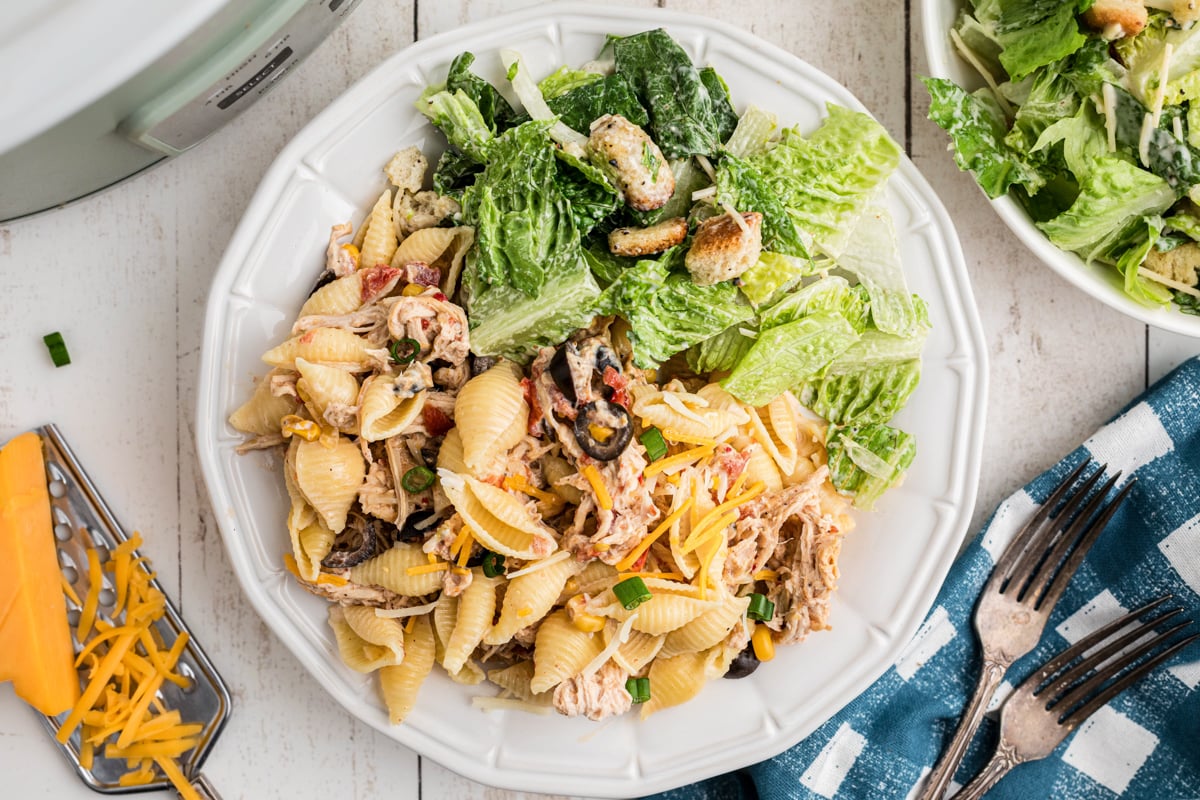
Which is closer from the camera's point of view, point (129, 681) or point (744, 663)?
point (744, 663)

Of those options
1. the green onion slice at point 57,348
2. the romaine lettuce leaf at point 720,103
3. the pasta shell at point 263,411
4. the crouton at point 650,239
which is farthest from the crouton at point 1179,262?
the green onion slice at point 57,348

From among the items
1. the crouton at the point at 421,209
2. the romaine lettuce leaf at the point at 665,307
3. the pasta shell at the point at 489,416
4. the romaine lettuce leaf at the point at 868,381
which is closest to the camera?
the pasta shell at the point at 489,416

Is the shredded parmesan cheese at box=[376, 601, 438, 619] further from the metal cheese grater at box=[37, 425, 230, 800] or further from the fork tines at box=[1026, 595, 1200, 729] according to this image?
the fork tines at box=[1026, 595, 1200, 729]

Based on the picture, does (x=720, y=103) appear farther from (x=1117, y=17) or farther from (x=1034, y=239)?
(x=1117, y=17)

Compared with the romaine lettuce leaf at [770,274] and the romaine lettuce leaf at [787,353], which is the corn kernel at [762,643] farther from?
the romaine lettuce leaf at [770,274]

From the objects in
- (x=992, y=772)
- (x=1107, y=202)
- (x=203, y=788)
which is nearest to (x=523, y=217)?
(x=1107, y=202)

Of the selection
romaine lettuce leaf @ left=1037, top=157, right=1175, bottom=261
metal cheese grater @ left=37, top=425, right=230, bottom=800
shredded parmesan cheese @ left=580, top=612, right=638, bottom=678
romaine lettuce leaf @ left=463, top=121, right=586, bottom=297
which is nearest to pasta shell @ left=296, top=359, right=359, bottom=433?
romaine lettuce leaf @ left=463, top=121, right=586, bottom=297
